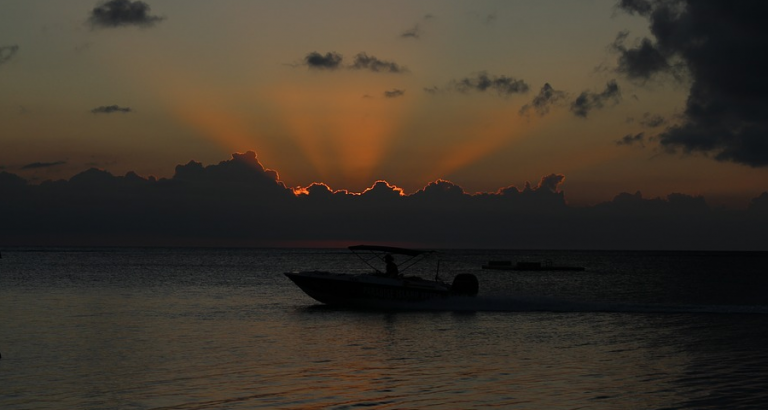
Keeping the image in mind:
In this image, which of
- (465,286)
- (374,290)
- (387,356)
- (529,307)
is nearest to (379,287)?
(374,290)

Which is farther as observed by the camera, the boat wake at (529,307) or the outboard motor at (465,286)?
the outboard motor at (465,286)

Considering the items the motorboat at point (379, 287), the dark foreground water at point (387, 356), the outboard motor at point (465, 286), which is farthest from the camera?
the outboard motor at point (465, 286)

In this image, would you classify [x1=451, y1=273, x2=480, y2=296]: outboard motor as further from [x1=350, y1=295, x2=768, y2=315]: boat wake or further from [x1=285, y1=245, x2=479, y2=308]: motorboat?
[x1=350, y1=295, x2=768, y2=315]: boat wake

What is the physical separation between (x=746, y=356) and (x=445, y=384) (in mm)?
11145

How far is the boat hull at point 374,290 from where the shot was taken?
4178 centimetres

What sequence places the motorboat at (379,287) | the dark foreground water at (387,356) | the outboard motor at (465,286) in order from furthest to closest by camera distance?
1. the outboard motor at (465,286)
2. the motorboat at (379,287)
3. the dark foreground water at (387,356)

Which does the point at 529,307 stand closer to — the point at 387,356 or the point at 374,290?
the point at 374,290

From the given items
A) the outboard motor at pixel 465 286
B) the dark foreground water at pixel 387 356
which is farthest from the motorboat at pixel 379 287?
the dark foreground water at pixel 387 356

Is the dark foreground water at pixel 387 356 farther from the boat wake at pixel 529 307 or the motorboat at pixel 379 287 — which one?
the motorboat at pixel 379 287

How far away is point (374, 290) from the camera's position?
41781 mm

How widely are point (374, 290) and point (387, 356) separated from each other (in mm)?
16904

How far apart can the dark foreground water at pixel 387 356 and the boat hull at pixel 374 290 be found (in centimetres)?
105

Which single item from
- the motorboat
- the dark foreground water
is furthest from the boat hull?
the dark foreground water

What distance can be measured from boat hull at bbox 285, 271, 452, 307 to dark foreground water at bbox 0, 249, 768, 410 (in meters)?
1.05
